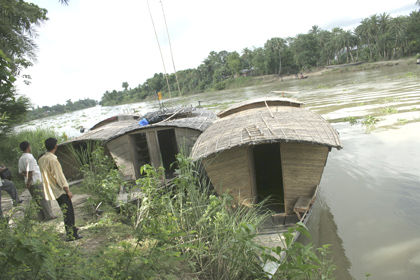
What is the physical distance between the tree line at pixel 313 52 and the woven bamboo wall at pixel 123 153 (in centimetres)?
3647

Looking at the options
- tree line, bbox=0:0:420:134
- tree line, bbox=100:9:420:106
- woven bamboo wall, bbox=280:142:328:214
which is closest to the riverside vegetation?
woven bamboo wall, bbox=280:142:328:214

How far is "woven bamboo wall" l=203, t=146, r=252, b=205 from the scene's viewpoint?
482 cm

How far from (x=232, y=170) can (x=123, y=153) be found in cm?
356

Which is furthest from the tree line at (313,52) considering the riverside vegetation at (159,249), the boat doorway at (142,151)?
the riverside vegetation at (159,249)

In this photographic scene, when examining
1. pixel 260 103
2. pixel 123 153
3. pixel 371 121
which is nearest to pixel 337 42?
pixel 371 121

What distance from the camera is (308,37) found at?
5378 centimetres

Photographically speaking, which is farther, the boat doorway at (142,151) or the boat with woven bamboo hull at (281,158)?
the boat doorway at (142,151)

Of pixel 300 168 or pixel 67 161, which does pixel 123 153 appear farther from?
pixel 300 168

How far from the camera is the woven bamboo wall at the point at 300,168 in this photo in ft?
15.1

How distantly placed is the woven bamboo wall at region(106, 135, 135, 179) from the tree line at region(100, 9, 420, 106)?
1436 inches

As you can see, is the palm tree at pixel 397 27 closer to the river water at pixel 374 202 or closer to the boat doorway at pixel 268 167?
the river water at pixel 374 202

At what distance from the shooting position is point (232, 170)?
4875 millimetres

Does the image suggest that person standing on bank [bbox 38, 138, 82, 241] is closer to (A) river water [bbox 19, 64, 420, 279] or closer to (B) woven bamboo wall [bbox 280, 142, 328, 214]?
(B) woven bamboo wall [bbox 280, 142, 328, 214]

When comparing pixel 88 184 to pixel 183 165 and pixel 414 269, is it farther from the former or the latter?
pixel 414 269
